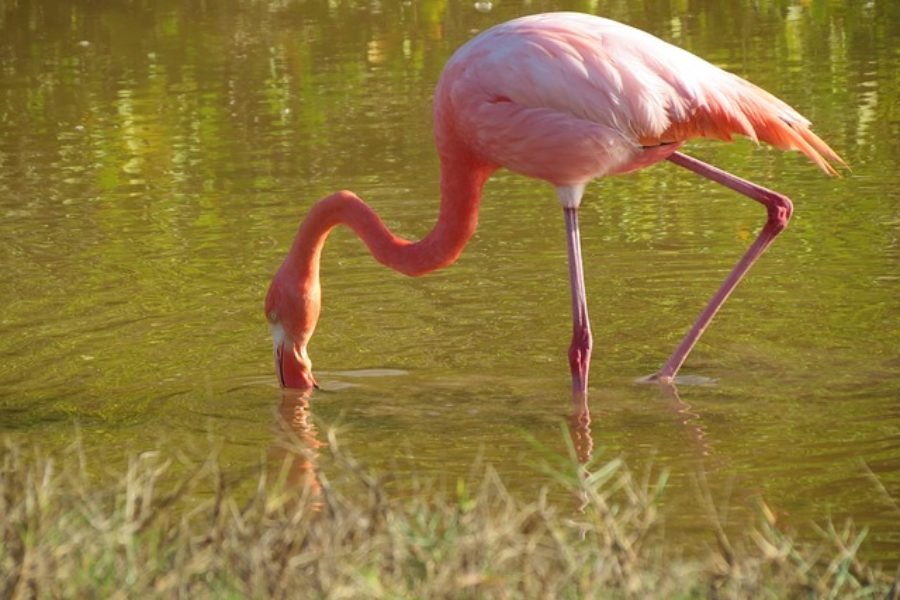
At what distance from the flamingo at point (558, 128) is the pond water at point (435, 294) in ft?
0.98

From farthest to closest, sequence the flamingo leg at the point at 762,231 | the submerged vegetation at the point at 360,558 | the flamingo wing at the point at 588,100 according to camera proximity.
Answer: the flamingo leg at the point at 762,231
the flamingo wing at the point at 588,100
the submerged vegetation at the point at 360,558

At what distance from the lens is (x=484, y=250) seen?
729 centimetres

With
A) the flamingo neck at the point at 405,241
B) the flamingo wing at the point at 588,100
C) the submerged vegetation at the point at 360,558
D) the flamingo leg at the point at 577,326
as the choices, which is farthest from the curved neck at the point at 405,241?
the submerged vegetation at the point at 360,558

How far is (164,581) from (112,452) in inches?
98.5

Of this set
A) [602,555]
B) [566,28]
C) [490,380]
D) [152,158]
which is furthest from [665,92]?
[152,158]

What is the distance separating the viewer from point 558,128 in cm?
536

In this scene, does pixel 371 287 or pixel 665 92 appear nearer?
pixel 665 92

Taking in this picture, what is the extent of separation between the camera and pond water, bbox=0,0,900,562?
16.4 ft

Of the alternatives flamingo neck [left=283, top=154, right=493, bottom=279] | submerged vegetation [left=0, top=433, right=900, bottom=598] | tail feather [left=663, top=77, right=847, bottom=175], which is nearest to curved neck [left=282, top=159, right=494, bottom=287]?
flamingo neck [left=283, top=154, right=493, bottom=279]

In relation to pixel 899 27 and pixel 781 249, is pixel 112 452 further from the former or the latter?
pixel 899 27

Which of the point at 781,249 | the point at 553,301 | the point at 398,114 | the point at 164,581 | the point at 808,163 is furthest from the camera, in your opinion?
the point at 398,114

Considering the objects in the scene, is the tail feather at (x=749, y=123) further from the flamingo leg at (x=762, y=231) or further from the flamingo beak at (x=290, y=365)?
the flamingo beak at (x=290, y=365)

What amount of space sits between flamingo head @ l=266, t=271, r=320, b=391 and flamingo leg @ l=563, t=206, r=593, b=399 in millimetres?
850

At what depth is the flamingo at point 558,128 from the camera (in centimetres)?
534
